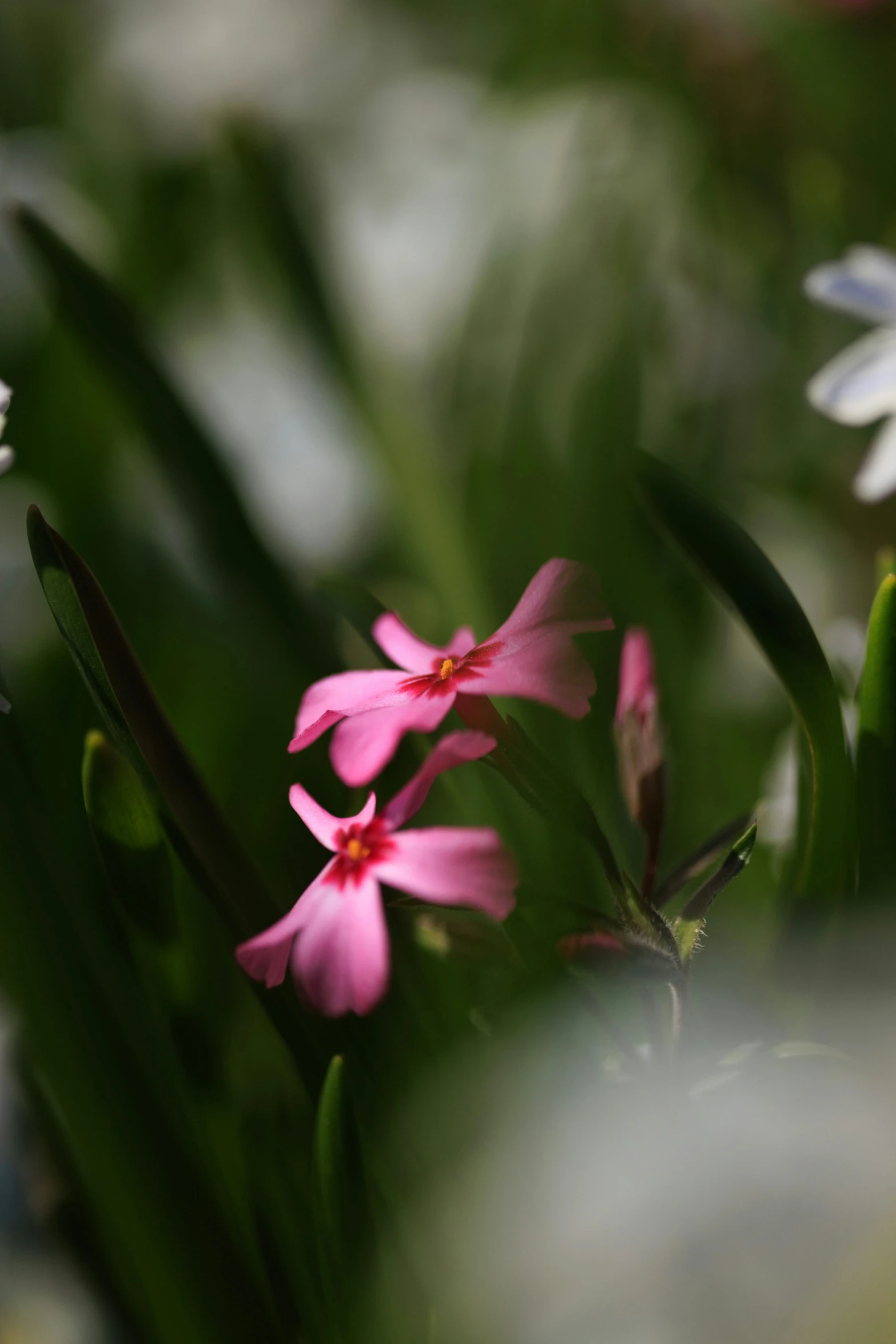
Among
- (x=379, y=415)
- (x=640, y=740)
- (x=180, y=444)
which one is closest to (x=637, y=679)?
(x=640, y=740)

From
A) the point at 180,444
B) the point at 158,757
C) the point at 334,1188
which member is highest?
the point at 180,444

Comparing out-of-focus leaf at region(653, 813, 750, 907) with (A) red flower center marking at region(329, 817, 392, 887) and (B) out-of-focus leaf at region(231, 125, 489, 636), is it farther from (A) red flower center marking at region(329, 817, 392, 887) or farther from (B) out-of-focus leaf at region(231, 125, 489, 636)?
(B) out-of-focus leaf at region(231, 125, 489, 636)

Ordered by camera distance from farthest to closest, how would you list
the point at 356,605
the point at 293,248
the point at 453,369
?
the point at 453,369
the point at 293,248
the point at 356,605

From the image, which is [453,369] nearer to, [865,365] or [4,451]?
[865,365]

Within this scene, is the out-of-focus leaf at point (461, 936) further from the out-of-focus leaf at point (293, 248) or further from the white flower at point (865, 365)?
the out-of-focus leaf at point (293, 248)

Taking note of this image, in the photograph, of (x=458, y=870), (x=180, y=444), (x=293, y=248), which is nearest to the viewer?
(x=458, y=870)

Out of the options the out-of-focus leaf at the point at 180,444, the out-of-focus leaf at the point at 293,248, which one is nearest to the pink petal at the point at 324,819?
the out-of-focus leaf at the point at 180,444
